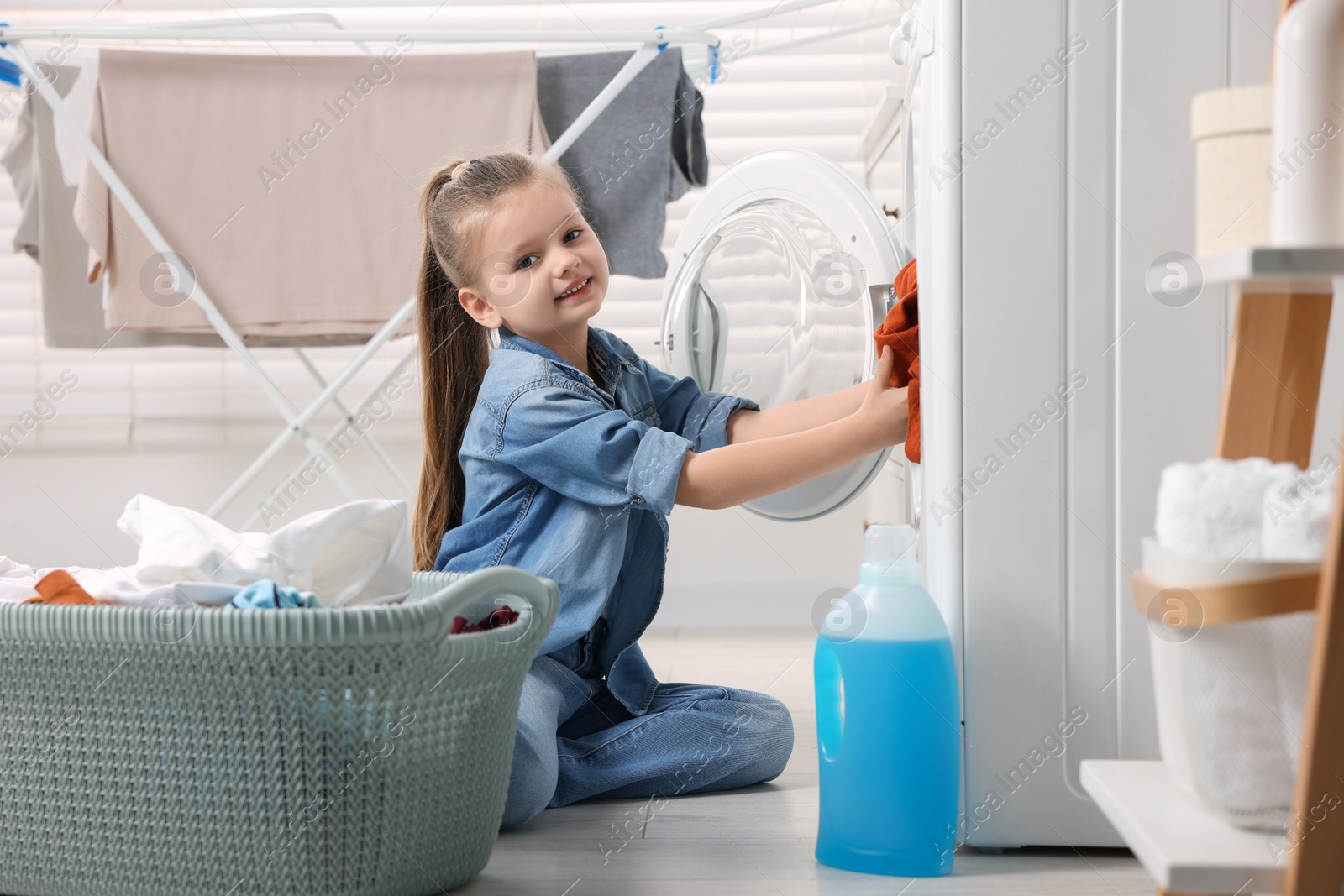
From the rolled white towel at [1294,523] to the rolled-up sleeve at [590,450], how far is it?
1.88 feet

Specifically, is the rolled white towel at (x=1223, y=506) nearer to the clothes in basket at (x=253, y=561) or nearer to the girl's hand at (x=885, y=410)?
the girl's hand at (x=885, y=410)

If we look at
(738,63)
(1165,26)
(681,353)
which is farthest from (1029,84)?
(738,63)

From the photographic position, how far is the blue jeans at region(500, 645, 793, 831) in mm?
1199

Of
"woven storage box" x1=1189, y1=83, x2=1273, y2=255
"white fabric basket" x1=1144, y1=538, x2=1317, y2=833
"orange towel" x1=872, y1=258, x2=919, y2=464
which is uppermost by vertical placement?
"woven storage box" x1=1189, y1=83, x2=1273, y2=255

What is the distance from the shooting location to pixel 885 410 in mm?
1124

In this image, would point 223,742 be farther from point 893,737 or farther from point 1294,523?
point 1294,523

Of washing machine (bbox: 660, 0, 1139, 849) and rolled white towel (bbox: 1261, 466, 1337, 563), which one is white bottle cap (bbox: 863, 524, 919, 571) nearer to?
washing machine (bbox: 660, 0, 1139, 849)

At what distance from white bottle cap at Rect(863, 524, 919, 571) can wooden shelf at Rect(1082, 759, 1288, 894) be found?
0.29m

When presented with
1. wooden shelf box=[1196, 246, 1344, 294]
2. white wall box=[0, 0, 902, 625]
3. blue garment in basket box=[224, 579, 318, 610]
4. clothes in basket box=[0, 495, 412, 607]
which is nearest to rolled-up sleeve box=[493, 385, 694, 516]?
clothes in basket box=[0, 495, 412, 607]

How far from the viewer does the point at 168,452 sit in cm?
240

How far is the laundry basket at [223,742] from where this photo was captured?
805 mm

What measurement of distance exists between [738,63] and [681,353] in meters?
1.05

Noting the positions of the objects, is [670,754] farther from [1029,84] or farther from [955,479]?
[1029,84]

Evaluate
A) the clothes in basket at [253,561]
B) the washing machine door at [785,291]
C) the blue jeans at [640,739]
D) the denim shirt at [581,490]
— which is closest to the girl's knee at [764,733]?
the blue jeans at [640,739]
